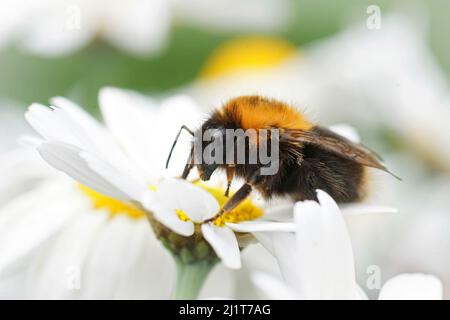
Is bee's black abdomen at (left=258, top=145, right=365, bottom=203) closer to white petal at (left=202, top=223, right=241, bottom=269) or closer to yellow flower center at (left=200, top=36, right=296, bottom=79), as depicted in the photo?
white petal at (left=202, top=223, right=241, bottom=269)

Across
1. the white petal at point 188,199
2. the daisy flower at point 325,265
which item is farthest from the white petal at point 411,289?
the white petal at point 188,199

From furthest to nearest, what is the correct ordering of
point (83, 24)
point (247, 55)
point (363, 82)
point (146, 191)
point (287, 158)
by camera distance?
point (247, 55), point (363, 82), point (83, 24), point (287, 158), point (146, 191)

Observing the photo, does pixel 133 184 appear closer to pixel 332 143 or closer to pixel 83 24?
pixel 332 143

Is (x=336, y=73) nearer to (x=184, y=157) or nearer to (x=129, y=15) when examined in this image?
(x=129, y=15)

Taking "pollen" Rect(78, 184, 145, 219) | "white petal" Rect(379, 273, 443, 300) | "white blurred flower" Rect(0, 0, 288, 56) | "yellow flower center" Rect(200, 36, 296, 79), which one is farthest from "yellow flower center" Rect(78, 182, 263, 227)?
"yellow flower center" Rect(200, 36, 296, 79)

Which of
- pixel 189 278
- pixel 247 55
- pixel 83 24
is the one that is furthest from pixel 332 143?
pixel 247 55
